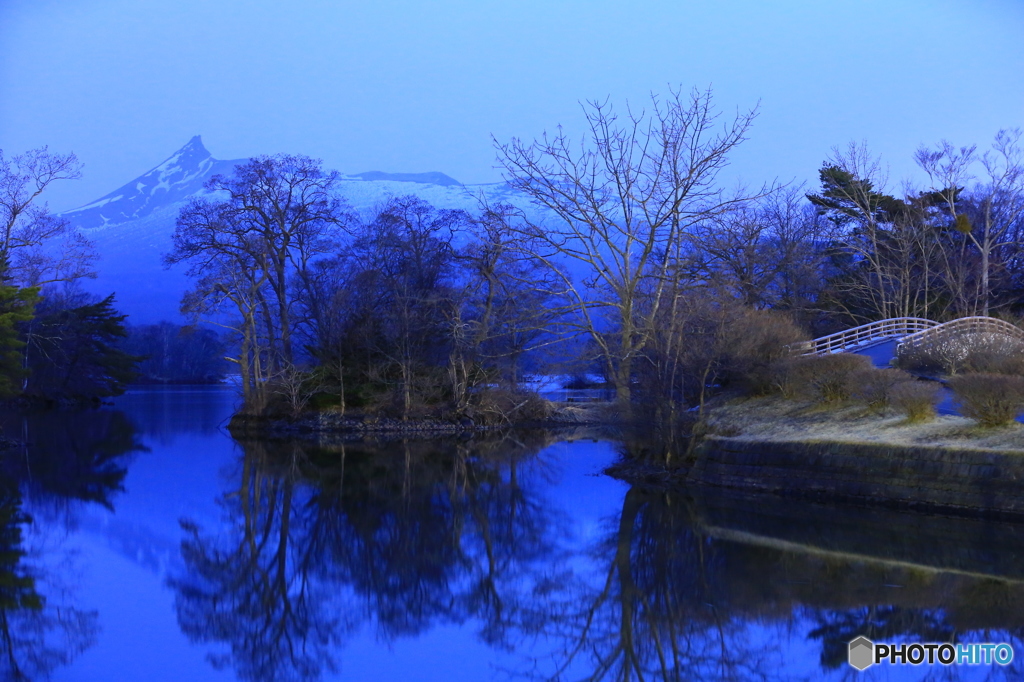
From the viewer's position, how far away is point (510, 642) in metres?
8.38

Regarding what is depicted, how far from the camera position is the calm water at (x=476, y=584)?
7629mm

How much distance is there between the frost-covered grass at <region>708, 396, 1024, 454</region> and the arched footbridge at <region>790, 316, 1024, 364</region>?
3.14m

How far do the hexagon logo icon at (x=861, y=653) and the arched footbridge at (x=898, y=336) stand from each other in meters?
15.9

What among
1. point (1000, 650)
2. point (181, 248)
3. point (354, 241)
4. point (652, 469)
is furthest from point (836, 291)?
point (1000, 650)

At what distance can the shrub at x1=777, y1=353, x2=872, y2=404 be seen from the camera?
19.3m

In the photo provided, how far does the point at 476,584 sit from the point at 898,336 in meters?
22.8

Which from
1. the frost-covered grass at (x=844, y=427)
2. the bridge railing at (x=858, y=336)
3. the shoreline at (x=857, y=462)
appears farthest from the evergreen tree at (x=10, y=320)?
the bridge railing at (x=858, y=336)

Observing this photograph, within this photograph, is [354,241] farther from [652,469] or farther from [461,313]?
[652,469]

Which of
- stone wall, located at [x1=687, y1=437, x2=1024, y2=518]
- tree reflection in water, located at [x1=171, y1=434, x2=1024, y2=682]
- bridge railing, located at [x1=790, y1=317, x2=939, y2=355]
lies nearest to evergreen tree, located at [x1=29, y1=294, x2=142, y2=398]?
bridge railing, located at [x1=790, y1=317, x2=939, y2=355]

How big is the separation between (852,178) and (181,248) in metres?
32.1

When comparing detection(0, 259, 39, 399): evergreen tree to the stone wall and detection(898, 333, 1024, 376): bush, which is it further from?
detection(898, 333, 1024, 376): bush

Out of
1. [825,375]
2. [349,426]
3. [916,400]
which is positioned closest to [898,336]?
[825,375]

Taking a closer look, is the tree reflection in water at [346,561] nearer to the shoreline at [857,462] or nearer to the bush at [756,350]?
the shoreline at [857,462]

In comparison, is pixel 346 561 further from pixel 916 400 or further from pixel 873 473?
pixel 916 400
